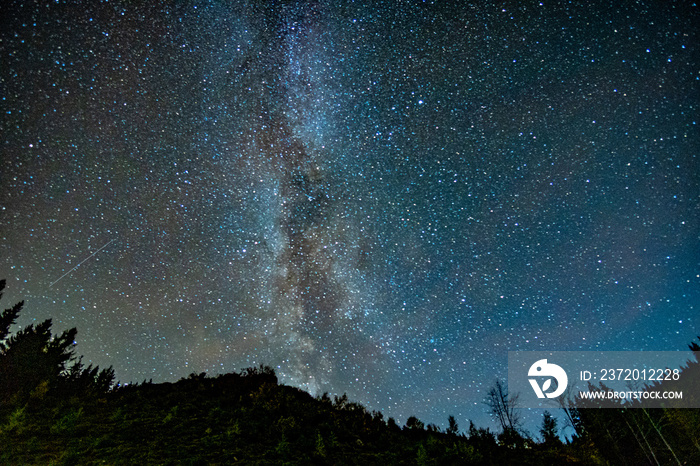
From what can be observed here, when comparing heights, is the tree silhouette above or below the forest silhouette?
above

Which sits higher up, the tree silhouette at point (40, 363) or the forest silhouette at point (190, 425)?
the tree silhouette at point (40, 363)

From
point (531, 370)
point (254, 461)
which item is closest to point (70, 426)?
point (254, 461)

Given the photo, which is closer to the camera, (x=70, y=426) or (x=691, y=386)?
(x=70, y=426)

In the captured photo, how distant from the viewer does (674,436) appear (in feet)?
97.1

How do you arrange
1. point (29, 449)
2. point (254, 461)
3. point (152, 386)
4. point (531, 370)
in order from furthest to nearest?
point (531, 370), point (152, 386), point (254, 461), point (29, 449)

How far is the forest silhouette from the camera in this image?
26.7 feet

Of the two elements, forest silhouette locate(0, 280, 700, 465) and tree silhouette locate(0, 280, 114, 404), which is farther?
tree silhouette locate(0, 280, 114, 404)

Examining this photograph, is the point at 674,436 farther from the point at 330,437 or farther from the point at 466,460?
the point at 330,437

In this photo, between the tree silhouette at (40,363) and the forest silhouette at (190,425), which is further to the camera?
the tree silhouette at (40,363)

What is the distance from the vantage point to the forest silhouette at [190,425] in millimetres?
8125

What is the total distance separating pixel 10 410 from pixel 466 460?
1602cm

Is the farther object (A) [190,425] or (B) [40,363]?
(B) [40,363]

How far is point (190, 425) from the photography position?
35.2ft

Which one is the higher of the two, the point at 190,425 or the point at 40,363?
the point at 40,363
